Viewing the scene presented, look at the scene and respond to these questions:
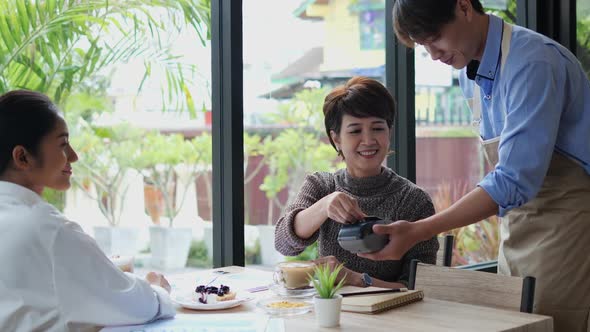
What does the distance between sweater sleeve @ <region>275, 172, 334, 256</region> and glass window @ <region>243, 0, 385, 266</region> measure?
383 millimetres

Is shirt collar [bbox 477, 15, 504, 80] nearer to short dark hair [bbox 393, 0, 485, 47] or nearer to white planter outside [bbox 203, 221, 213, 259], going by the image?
short dark hair [bbox 393, 0, 485, 47]

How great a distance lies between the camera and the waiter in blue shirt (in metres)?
1.91

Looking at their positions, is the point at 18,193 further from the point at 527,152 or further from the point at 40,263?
the point at 527,152

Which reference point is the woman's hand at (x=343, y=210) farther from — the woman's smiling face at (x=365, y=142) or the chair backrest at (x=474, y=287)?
the woman's smiling face at (x=365, y=142)

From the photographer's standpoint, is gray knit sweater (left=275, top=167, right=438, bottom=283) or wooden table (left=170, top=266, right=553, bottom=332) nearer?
wooden table (left=170, top=266, right=553, bottom=332)

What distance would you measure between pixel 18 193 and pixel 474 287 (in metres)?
1.21

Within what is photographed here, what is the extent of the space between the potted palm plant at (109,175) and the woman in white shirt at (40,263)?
765 millimetres

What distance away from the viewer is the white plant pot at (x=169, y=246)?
110 inches

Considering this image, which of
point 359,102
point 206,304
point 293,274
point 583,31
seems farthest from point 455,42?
point 583,31

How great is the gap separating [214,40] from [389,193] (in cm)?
92

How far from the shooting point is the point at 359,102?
2.52 metres

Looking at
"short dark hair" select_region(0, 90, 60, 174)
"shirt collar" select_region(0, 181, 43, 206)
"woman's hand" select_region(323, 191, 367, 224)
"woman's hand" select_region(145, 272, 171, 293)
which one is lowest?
"woman's hand" select_region(145, 272, 171, 293)

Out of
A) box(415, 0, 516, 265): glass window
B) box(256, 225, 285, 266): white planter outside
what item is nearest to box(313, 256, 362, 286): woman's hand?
box(256, 225, 285, 266): white planter outside

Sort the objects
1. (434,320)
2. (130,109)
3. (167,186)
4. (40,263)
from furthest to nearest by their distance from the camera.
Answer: (167,186)
(130,109)
(434,320)
(40,263)
